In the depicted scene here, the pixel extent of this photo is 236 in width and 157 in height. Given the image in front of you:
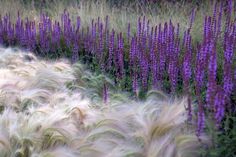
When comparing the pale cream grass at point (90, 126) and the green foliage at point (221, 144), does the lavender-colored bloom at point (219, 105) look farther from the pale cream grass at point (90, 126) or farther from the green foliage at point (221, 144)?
the pale cream grass at point (90, 126)

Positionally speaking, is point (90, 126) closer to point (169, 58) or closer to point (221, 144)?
point (221, 144)

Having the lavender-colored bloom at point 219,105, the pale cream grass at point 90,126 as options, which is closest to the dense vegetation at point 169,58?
the lavender-colored bloom at point 219,105

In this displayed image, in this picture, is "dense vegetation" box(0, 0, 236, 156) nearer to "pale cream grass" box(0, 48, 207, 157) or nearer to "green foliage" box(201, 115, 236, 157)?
"green foliage" box(201, 115, 236, 157)

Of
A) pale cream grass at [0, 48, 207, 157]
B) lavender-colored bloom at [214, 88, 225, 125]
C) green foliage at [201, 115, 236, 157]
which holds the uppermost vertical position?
lavender-colored bloom at [214, 88, 225, 125]

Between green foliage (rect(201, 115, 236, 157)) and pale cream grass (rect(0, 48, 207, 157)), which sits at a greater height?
green foliage (rect(201, 115, 236, 157))

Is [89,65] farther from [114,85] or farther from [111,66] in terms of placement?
[114,85]

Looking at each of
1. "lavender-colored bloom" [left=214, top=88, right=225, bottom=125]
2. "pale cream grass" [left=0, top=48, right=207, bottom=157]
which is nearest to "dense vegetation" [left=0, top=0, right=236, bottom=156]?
"lavender-colored bloom" [left=214, top=88, right=225, bottom=125]

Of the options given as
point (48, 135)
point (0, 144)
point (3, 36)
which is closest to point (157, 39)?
point (48, 135)

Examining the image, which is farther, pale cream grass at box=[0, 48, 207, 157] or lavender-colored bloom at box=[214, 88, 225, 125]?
pale cream grass at box=[0, 48, 207, 157]

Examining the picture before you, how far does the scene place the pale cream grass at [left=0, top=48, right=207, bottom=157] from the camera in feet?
7.20

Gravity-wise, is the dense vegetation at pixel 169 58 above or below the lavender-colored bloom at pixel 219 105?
below

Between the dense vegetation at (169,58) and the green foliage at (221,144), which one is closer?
the green foliage at (221,144)

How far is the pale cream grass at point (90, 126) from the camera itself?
2195mm

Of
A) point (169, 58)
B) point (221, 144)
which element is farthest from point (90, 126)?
A: point (169, 58)
